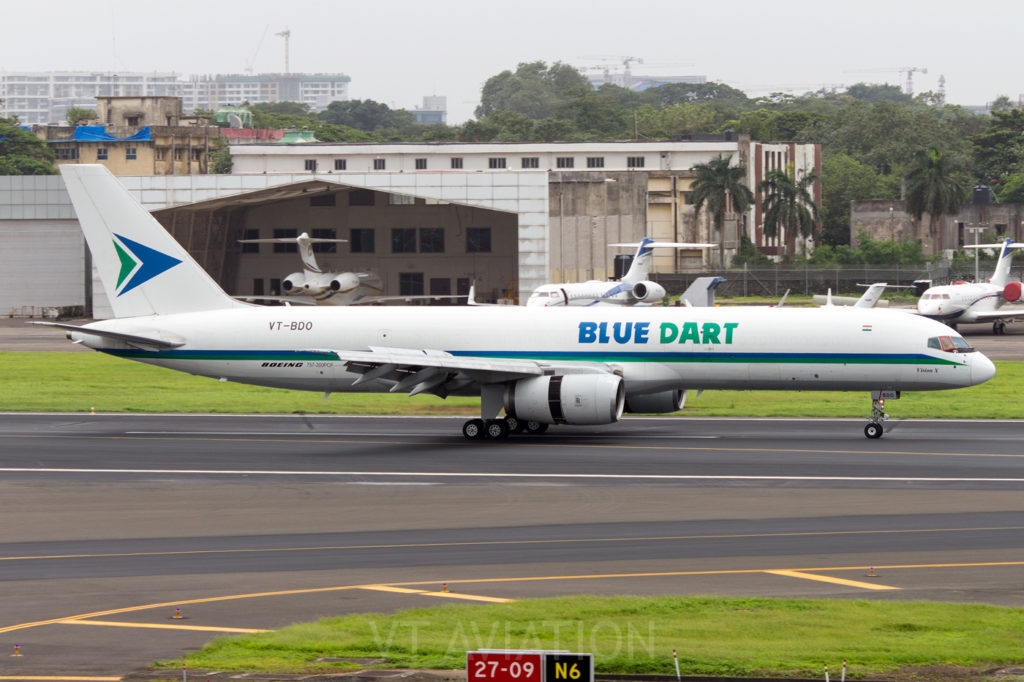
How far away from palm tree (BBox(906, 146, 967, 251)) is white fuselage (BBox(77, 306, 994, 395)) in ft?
313

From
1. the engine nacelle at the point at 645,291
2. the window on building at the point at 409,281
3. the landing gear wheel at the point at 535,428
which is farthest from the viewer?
the window on building at the point at 409,281

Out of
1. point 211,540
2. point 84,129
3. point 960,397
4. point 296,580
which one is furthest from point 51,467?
point 84,129

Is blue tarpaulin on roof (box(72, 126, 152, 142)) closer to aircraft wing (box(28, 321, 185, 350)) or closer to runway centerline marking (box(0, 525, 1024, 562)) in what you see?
aircraft wing (box(28, 321, 185, 350))

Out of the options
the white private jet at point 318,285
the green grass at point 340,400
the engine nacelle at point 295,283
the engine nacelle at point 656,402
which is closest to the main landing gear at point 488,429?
the engine nacelle at point 656,402

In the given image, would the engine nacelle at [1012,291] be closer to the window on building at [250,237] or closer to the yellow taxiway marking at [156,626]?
the window on building at [250,237]

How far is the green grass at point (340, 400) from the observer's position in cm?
4912

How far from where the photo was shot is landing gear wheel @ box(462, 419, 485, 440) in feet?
137

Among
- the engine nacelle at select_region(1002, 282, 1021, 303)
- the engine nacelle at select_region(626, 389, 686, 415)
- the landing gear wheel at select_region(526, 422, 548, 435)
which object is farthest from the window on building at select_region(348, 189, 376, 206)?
the engine nacelle at select_region(626, 389, 686, 415)

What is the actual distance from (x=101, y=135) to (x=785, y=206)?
97.5m

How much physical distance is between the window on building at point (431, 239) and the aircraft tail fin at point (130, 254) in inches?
2884

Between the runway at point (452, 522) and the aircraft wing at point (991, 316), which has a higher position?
the aircraft wing at point (991, 316)

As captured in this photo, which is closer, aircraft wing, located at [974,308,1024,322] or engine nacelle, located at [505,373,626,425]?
engine nacelle, located at [505,373,626,425]

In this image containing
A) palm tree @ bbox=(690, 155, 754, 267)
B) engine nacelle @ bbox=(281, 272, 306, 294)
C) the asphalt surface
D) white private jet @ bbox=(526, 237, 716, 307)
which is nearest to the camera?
the asphalt surface

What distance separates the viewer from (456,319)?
44000 millimetres
